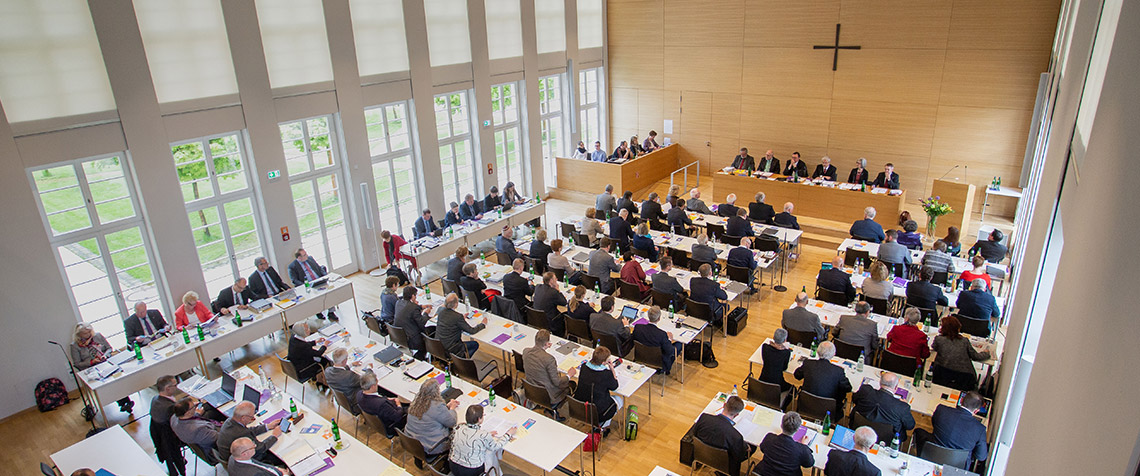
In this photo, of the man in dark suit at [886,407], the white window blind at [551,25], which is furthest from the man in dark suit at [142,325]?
the white window blind at [551,25]

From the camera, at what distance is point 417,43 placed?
13203 mm

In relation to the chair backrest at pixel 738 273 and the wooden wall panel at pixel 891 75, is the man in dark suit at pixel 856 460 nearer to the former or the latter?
the chair backrest at pixel 738 273

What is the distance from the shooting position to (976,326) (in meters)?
8.27

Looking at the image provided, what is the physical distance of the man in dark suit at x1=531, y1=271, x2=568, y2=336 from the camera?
9.30 metres

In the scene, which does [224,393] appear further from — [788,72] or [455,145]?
[788,72]

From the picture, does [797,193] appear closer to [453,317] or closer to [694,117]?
[694,117]

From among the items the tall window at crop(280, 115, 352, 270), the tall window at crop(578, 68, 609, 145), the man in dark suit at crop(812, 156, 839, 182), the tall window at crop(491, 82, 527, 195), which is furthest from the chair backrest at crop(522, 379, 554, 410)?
the tall window at crop(578, 68, 609, 145)

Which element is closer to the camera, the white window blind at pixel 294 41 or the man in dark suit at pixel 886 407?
the man in dark suit at pixel 886 407

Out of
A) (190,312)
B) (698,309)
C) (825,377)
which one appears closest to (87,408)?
(190,312)

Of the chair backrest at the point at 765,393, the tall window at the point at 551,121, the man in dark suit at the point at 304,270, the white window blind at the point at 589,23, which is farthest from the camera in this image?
the white window blind at the point at 589,23

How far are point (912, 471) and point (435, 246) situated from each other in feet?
29.3

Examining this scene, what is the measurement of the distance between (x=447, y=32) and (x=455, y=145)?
2.56m

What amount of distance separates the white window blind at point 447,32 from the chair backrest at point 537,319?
23.0 feet

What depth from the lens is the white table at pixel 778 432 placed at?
5.88m
